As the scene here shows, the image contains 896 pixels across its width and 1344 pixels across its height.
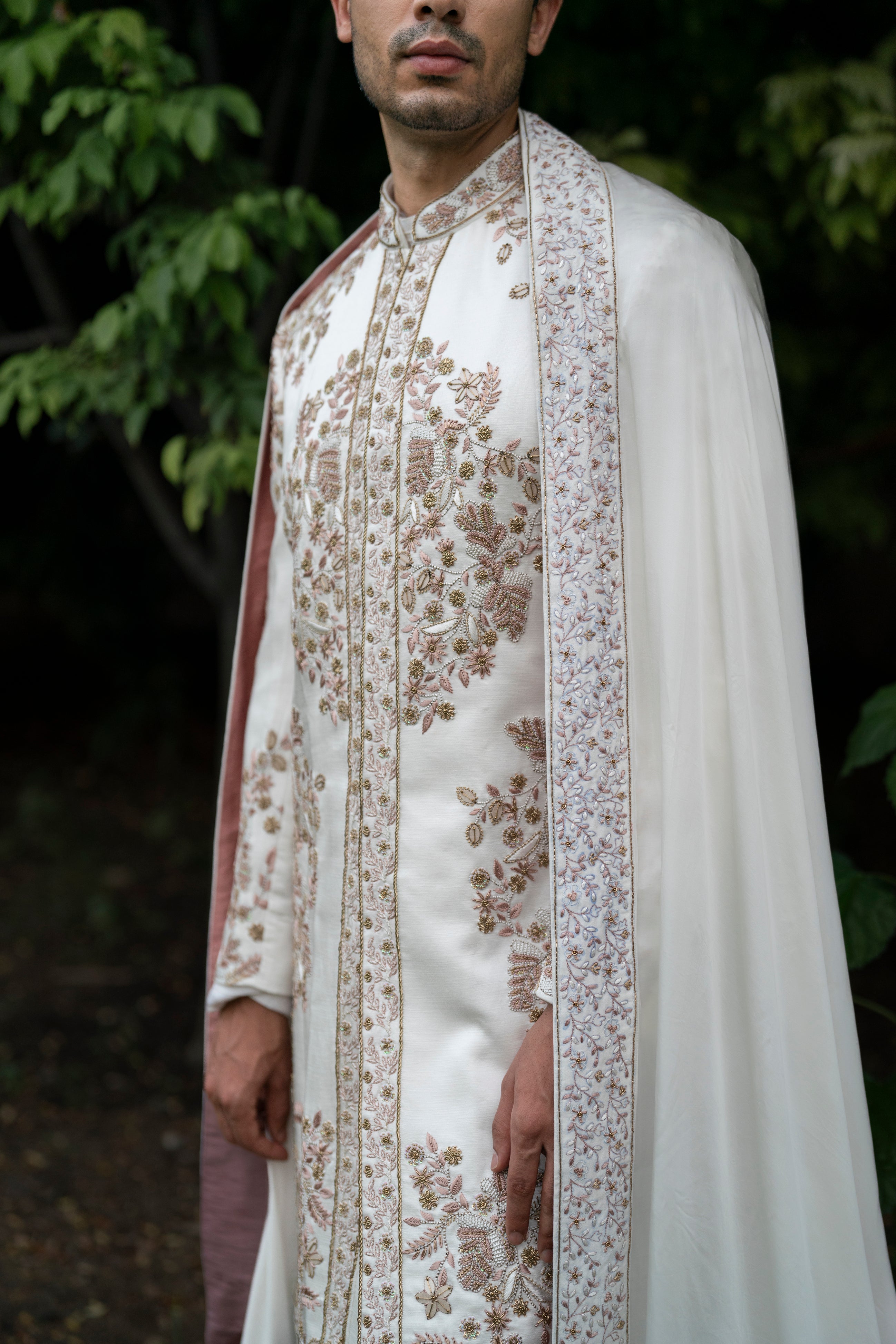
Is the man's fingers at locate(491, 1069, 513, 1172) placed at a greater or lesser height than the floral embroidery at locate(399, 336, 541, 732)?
lesser

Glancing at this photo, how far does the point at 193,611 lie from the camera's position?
6.65 meters

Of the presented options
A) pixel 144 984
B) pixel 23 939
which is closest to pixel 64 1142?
pixel 144 984

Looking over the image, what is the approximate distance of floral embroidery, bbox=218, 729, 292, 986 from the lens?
67.8 inches

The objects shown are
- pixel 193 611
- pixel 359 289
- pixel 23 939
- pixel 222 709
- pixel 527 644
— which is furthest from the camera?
pixel 193 611

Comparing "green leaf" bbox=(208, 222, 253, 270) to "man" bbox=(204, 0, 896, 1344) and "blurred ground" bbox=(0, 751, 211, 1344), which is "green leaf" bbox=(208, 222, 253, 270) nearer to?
"man" bbox=(204, 0, 896, 1344)

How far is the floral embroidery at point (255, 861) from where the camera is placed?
1.72 meters

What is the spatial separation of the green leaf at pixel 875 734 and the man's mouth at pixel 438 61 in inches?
42.9

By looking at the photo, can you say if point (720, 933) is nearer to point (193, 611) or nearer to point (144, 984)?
point (144, 984)

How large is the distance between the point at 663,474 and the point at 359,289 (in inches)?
22.4

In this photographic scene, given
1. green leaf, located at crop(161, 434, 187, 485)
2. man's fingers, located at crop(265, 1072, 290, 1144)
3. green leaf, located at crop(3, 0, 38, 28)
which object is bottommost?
man's fingers, located at crop(265, 1072, 290, 1144)

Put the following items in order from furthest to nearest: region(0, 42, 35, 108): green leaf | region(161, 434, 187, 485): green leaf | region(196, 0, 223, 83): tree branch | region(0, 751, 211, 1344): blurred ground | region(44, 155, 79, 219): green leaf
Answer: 1. region(196, 0, 223, 83): tree branch
2. region(0, 751, 211, 1344): blurred ground
3. region(161, 434, 187, 485): green leaf
4. region(44, 155, 79, 219): green leaf
5. region(0, 42, 35, 108): green leaf

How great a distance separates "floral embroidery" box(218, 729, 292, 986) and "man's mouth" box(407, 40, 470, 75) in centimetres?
87

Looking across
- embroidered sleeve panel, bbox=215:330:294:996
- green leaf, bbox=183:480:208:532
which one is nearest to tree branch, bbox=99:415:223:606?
green leaf, bbox=183:480:208:532

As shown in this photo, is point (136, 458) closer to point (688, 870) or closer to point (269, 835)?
point (269, 835)
